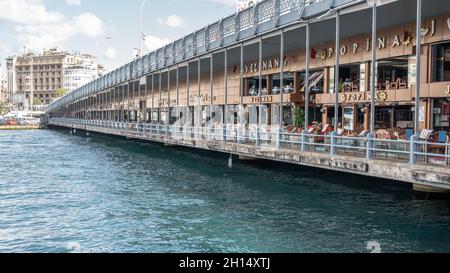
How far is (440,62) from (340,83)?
865 centimetres

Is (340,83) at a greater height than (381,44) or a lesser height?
lesser

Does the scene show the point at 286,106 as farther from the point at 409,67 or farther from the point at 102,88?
the point at 102,88

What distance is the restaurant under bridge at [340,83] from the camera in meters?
17.7

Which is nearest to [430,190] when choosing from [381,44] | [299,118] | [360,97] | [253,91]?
[381,44]

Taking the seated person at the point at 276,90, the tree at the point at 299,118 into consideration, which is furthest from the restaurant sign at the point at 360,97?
the seated person at the point at 276,90

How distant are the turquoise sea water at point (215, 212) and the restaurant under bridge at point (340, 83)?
1.57 m

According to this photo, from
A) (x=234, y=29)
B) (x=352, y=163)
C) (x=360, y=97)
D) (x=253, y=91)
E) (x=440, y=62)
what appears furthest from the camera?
(x=253, y=91)

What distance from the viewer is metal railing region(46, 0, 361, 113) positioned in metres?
23.9

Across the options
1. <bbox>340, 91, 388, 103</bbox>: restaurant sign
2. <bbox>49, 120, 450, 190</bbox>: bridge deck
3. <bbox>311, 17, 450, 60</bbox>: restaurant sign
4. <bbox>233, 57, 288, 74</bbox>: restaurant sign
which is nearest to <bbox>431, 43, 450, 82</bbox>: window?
<bbox>311, 17, 450, 60</bbox>: restaurant sign

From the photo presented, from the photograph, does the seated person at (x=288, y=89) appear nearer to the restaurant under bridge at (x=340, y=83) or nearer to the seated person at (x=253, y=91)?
the restaurant under bridge at (x=340, y=83)

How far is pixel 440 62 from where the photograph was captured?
82.8ft

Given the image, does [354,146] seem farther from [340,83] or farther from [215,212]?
[340,83]
